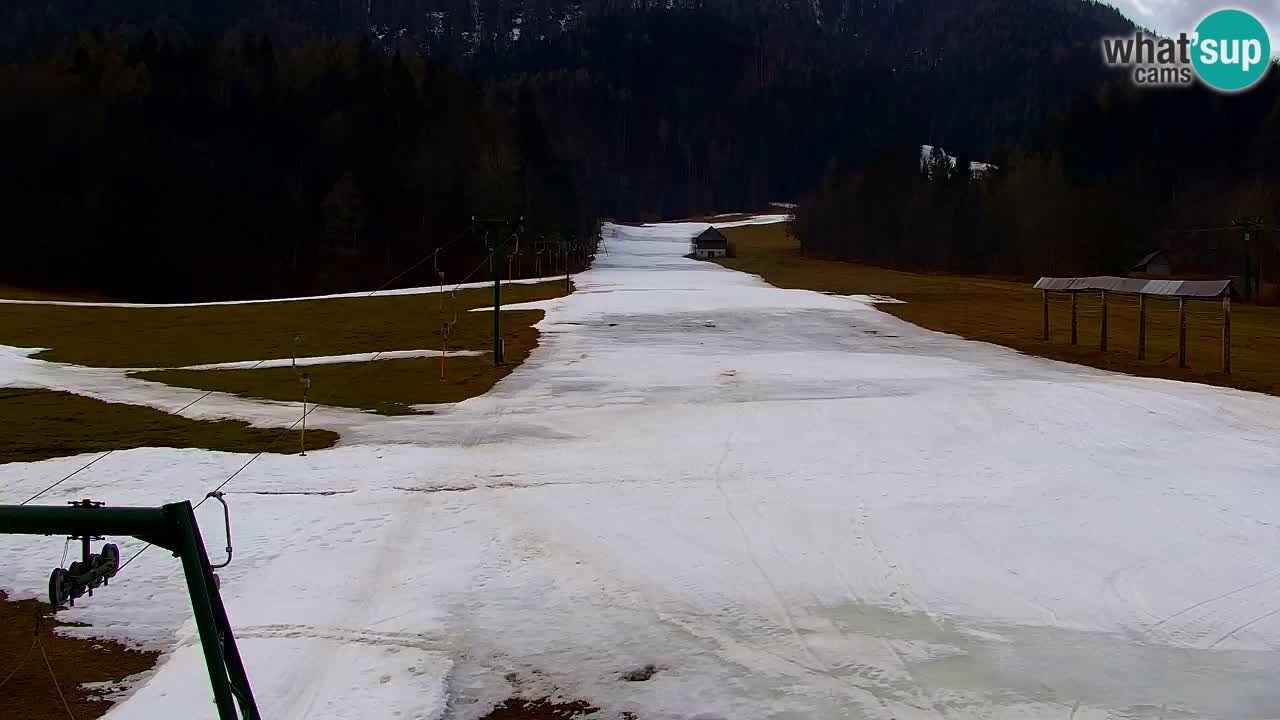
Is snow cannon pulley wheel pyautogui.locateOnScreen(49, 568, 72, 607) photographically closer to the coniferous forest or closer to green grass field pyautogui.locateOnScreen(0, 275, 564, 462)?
green grass field pyautogui.locateOnScreen(0, 275, 564, 462)

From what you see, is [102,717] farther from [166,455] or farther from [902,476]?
[902,476]

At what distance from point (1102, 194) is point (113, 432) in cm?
8588

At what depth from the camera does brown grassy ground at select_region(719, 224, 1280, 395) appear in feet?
86.1

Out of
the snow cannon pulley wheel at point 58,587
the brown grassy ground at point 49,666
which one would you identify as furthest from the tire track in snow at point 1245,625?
the brown grassy ground at point 49,666

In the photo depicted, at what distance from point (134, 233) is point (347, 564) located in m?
75.1

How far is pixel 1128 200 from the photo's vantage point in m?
87.1

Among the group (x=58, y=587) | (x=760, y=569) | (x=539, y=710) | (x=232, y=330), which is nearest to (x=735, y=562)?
(x=760, y=569)

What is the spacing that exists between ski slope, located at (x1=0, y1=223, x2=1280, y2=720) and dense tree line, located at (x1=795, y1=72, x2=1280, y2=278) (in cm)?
6562

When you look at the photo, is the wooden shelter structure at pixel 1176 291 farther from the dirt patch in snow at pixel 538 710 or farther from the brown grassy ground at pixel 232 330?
the dirt patch in snow at pixel 538 710

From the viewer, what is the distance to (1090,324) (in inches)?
1533

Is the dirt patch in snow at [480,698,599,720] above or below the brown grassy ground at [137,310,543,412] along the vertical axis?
below

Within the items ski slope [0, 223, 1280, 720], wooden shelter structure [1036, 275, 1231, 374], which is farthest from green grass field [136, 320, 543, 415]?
wooden shelter structure [1036, 275, 1231, 374]

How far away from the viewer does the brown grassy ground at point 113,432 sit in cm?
1477

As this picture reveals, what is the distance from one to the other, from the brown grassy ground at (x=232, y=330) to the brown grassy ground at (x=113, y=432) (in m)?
7.47
